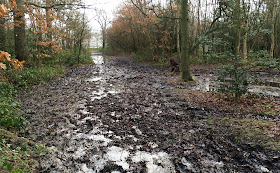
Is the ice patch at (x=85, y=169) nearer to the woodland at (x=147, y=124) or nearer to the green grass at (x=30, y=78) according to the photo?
the woodland at (x=147, y=124)

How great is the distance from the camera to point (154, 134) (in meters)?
4.36

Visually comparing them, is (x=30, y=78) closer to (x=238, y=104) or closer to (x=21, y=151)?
(x=21, y=151)

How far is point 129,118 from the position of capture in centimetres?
529

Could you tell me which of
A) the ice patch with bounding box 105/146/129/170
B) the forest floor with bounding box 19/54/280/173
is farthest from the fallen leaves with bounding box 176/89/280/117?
the ice patch with bounding box 105/146/129/170

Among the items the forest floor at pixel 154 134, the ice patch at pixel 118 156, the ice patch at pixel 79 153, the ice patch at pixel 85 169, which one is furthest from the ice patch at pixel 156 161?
the ice patch at pixel 79 153

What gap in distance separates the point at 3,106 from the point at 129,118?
285 centimetres

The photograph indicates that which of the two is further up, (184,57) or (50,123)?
(184,57)

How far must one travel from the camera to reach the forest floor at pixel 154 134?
327 cm

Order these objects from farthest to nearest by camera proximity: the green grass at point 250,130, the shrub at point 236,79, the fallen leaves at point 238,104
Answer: the shrub at point 236,79, the fallen leaves at point 238,104, the green grass at point 250,130

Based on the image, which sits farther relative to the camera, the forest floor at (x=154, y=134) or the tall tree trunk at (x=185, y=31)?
the tall tree trunk at (x=185, y=31)

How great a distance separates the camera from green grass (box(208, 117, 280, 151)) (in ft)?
12.6

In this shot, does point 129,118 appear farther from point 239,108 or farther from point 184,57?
point 184,57

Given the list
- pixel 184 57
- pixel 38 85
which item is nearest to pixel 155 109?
pixel 184 57

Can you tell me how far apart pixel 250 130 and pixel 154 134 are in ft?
6.88
